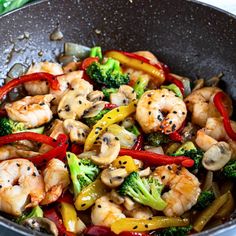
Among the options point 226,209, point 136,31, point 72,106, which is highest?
point 136,31

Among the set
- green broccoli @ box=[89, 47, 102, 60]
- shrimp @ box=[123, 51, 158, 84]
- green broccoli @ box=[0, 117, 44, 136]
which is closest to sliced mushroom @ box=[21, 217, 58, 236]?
green broccoli @ box=[0, 117, 44, 136]

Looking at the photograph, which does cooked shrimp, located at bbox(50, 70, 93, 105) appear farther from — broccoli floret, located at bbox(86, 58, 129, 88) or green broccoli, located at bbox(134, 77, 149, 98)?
green broccoli, located at bbox(134, 77, 149, 98)

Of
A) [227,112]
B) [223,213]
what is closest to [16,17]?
[227,112]

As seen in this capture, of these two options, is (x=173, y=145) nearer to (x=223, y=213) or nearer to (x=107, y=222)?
(x=223, y=213)

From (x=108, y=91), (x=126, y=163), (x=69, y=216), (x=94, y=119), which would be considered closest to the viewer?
(x=69, y=216)

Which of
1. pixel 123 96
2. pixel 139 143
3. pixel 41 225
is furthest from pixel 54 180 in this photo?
pixel 123 96

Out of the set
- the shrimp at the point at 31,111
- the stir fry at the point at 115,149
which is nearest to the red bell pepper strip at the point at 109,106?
the stir fry at the point at 115,149

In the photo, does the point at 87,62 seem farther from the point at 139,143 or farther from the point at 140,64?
the point at 139,143
